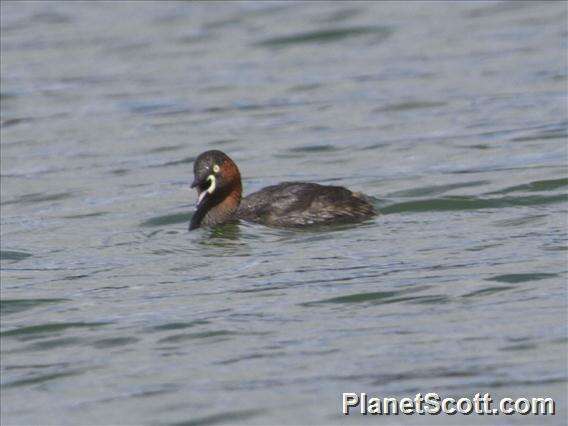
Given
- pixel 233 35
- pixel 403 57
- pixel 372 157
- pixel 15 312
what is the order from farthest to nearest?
pixel 233 35
pixel 403 57
pixel 372 157
pixel 15 312

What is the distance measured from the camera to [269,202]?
13961 mm

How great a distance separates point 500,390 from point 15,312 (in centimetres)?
413

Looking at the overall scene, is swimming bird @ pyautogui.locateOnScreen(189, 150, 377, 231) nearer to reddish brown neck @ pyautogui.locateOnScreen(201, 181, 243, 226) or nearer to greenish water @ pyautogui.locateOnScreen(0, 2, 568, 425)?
reddish brown neck @ pyautogui.locateOnScreen(201, 181, 243, 226)

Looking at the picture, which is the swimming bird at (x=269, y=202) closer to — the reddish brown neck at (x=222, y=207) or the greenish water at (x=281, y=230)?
the reddish brown neck at (x=222, y=207)

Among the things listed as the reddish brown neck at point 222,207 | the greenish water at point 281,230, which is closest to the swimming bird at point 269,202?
the reddish brown neck at point 222,207

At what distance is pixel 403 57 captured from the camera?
75.4 ft

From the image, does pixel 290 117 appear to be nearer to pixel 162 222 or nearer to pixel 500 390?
pixel 162 222

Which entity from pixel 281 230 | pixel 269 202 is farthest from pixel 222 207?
pixel 281 230

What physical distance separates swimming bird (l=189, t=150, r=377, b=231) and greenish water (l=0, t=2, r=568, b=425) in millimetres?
190

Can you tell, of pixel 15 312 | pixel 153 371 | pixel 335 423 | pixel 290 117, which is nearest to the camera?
pixel 335 423

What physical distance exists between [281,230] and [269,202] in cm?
37

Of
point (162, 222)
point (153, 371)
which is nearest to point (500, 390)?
point (153, 371)

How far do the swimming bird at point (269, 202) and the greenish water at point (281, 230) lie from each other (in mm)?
190

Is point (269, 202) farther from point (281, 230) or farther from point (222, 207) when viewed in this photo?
point (222, 207)
